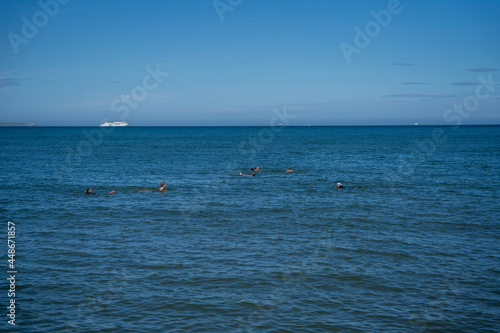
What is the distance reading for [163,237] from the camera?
2155 centimetres

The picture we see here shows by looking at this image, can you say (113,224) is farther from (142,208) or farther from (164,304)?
(164,304)

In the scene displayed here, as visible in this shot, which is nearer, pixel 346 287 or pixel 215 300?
pixel 215 300

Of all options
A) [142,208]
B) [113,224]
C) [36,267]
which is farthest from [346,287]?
[142,208]

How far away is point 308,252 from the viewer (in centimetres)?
1914

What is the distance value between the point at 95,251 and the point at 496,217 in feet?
81.6

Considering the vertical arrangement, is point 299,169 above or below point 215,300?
above

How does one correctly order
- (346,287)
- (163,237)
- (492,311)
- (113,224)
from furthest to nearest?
(113,224) < (163,237) < (346,287) < (492,311)

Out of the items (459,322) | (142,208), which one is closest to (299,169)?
(142,208)

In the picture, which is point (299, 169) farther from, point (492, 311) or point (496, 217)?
point (492, 311)

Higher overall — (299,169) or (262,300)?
(299,169)

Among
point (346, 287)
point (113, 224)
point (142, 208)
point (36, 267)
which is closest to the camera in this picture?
point (346, 287)

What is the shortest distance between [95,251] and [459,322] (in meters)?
16.0
